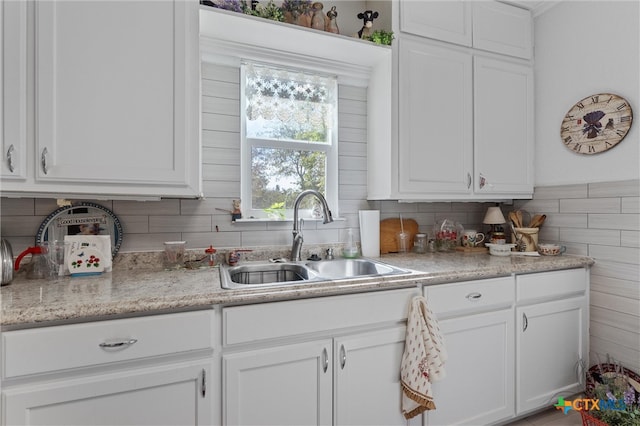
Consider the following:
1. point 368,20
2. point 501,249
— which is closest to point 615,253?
point 501,249

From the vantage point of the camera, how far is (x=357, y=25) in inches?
87.7

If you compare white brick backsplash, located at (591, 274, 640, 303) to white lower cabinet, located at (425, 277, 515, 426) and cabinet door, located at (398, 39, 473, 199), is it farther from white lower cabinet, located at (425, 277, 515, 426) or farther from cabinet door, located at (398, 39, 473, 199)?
cabinet door, located at (398, 39, 473, 199)

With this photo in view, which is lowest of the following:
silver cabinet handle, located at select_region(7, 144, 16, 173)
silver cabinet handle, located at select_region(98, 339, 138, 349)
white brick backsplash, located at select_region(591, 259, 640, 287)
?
silver cabinet handle, located at select_region(98, 339, 138, 349)

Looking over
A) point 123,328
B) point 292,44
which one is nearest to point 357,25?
point 292,44

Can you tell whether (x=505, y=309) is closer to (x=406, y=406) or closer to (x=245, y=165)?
(x=406, y=406)

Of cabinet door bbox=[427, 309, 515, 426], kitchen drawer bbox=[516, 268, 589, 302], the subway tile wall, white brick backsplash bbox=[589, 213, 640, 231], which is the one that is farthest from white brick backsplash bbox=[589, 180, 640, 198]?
cabinet door bbox=[427, 309, 515, 426]

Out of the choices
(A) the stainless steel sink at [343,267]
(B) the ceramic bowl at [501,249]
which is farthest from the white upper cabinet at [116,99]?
(B) the ceramic bowl at [501,249]

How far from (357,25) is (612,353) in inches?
103

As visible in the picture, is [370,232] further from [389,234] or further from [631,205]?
[631,205]

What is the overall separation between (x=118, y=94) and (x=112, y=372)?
106 centimetres

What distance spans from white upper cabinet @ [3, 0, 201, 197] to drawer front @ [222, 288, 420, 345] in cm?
63

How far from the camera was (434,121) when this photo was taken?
1.97m

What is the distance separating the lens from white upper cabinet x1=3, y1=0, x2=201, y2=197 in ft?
4.11

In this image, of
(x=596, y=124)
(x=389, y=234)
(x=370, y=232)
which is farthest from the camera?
(x=389, y=234)
